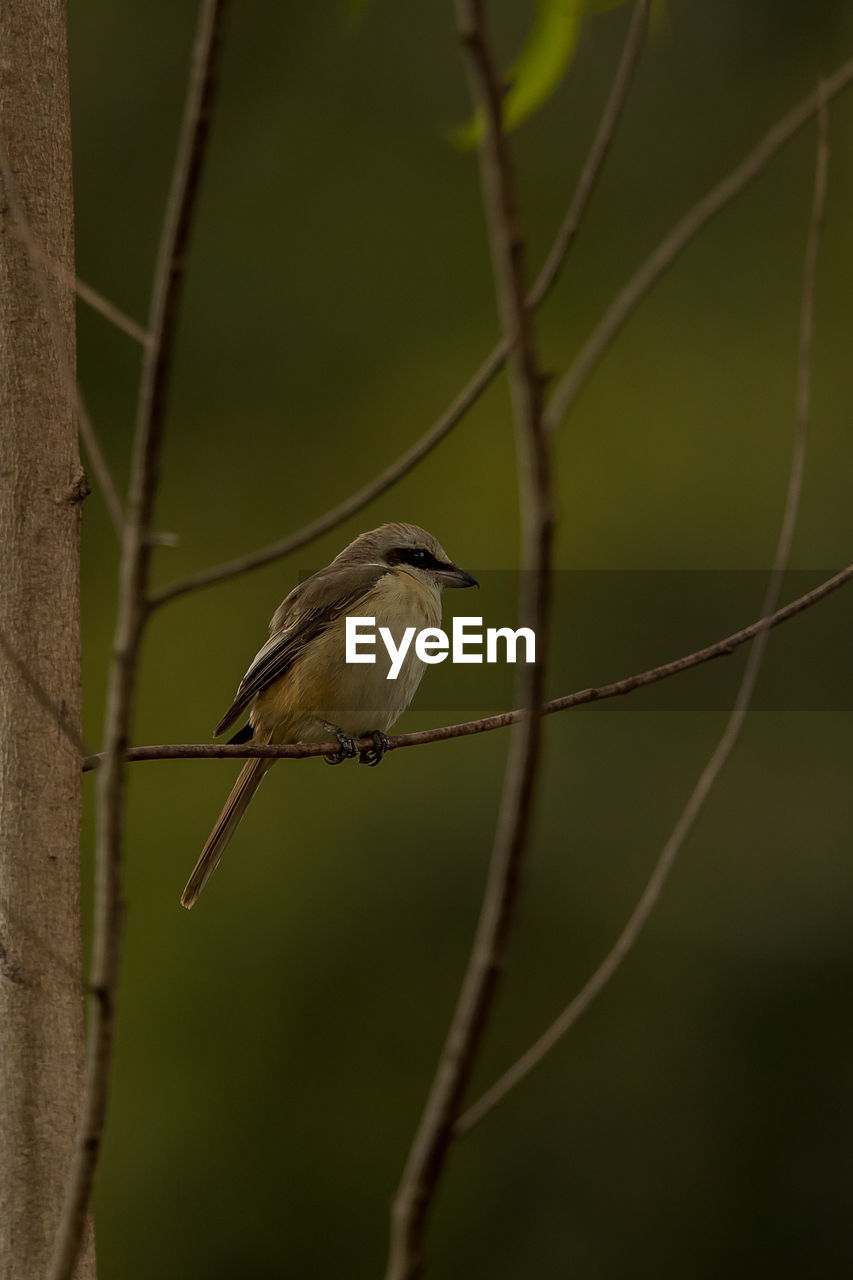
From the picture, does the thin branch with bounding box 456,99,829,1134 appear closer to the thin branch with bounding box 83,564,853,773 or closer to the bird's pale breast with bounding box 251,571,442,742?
the thin branch with bounding box 83,564,853,773

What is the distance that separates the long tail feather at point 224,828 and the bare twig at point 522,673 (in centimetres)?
195

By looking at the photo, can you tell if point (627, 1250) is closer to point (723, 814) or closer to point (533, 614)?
point (723, 814)

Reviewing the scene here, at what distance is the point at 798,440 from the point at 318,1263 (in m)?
9.32

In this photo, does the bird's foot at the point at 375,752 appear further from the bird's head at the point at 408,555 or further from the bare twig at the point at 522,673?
the bare twig at the point at 522,673

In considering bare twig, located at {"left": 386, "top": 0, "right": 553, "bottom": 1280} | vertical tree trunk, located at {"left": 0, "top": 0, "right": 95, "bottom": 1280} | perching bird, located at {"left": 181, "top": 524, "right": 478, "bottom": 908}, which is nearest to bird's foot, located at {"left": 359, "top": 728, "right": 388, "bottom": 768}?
perching bird, located at {"left": 181, "top": 524, "right": 478, "bottom": 908}

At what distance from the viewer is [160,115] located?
1170cm

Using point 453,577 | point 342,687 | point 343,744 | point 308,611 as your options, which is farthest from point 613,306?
point 453,577

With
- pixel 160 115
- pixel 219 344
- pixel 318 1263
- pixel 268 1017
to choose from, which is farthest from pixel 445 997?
pixel 160 115

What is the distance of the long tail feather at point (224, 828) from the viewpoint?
315 centimetres

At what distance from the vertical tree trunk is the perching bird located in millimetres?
1354

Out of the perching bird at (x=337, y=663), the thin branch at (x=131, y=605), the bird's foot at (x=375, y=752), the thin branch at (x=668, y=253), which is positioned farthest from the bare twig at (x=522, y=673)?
the bird's foot at (x=375, y=752)

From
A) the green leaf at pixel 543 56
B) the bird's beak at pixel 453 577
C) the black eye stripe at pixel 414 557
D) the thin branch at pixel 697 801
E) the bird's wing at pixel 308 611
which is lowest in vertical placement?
the thin branch at pixel 697 801

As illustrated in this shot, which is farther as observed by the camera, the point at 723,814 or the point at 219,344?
the point at 219,344

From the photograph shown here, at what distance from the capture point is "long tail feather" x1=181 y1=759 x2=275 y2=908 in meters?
3.15
